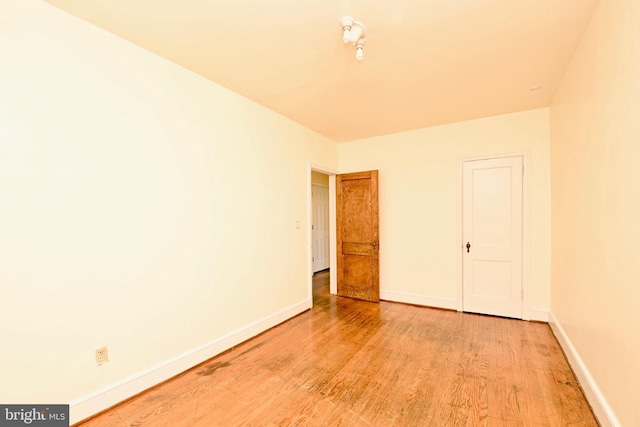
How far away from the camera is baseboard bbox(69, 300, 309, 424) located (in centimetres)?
178

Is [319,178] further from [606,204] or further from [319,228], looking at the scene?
[606,204]

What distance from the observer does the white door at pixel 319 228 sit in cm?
665

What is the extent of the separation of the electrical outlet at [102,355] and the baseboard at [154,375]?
18 cm

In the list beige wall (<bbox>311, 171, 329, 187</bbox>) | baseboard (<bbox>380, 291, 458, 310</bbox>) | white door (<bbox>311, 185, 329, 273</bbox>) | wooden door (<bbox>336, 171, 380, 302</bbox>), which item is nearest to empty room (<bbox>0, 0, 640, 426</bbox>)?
baseboard (<bbox>380, 291, 458, 310</bbox>)

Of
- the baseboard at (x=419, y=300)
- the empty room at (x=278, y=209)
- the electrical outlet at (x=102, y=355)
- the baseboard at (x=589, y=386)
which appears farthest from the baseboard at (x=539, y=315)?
the electrical outlet at (x=102, y=355)

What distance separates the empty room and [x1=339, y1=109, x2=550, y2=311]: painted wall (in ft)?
0.15

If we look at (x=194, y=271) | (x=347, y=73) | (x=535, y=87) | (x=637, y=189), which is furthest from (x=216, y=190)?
(x=535, y=87)

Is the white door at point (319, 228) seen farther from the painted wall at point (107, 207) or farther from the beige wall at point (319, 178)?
the painted wall at point (107, 207)

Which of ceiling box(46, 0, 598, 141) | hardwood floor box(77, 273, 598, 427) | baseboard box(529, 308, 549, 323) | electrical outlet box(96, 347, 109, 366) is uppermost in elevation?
ceiling box(46, 0, 598, 141)

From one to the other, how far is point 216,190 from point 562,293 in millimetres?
3619

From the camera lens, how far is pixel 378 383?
7.12 ft

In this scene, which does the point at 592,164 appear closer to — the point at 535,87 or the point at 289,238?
the point at 535,87

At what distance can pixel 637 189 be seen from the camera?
130 cm

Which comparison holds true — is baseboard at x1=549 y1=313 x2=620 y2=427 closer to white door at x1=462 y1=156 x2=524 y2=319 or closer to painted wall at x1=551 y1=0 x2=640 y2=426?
painted wall at x1=551 y1=0 x2=640 y2=426
